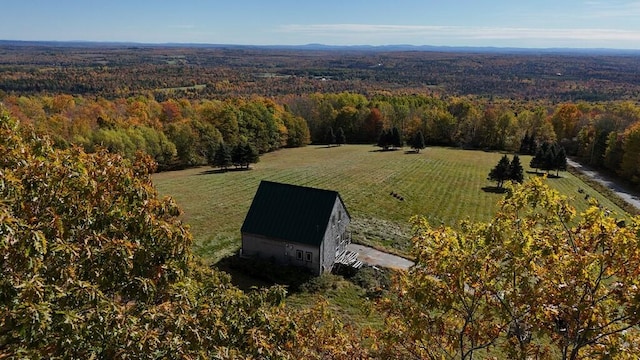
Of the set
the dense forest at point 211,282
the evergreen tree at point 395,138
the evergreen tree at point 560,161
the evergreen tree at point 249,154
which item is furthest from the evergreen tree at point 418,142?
the dense forest at point 211,282

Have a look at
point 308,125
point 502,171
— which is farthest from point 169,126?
point 502,171

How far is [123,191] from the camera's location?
8734 mm

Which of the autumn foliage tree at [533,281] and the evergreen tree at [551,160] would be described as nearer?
the autumn foliage tree at [533,281]

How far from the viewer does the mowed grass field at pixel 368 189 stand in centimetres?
4097

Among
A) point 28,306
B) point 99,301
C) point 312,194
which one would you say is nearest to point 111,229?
point 99,301

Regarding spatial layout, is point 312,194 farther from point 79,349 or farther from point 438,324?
point 79,349

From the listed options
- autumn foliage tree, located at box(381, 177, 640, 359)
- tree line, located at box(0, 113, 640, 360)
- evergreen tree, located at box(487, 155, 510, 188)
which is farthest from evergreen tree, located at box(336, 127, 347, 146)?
autumn foliage tree, located at box(381, 177, 640, 359)

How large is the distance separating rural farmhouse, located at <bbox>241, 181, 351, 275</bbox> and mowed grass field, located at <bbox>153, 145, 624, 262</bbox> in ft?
12.7

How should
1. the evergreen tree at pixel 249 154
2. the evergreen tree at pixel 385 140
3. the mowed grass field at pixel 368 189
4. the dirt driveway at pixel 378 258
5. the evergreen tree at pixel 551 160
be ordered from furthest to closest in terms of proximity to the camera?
the evergreen tree at pixel 385 140 → the evergreen tree at pixel 249 154 → the evergreen tree at pixel 551 160 → the mowed grass field at pixel 368 189 → the dirt driveway at pixel 378 258

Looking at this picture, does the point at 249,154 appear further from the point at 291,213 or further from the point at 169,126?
the point at 291,213

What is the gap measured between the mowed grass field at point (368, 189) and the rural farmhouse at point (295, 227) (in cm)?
387

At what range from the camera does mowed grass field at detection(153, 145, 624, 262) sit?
41.0m

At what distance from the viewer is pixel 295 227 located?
3055 centimetres

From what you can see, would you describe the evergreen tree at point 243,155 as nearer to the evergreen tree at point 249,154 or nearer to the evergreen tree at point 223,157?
the evergreen tree at point 249,154
